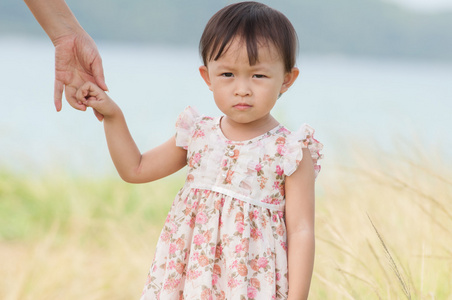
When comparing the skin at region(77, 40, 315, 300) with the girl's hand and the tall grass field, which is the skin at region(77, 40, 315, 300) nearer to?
the girl's hand

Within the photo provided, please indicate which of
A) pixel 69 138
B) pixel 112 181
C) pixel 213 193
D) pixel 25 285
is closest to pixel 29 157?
pixel 69 138

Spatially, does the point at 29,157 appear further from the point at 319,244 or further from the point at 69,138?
the point at 319,244

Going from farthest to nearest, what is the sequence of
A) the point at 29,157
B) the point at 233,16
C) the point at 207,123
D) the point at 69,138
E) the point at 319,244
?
the point at 69,138, the point at 29,157, the point at 319,244, the point at 207,123, the point at 233,16

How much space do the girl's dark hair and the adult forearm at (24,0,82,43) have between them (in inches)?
15.9

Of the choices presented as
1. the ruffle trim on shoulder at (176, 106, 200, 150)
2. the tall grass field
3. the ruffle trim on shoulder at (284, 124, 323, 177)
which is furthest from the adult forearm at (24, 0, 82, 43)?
the tall grass field

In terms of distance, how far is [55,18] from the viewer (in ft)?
6.00

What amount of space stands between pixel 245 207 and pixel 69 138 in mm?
2059

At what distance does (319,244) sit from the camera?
254cm

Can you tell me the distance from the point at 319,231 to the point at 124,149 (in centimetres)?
127

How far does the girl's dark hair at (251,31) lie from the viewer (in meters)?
1.62

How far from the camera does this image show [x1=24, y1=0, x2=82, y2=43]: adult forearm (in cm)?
182

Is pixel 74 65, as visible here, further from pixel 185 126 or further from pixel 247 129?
pixel 247 129

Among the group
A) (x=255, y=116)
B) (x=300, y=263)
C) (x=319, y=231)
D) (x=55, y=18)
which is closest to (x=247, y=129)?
(x=255, y=116)

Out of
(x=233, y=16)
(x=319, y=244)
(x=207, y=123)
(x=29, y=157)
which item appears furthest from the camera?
(x=29, y=157)
